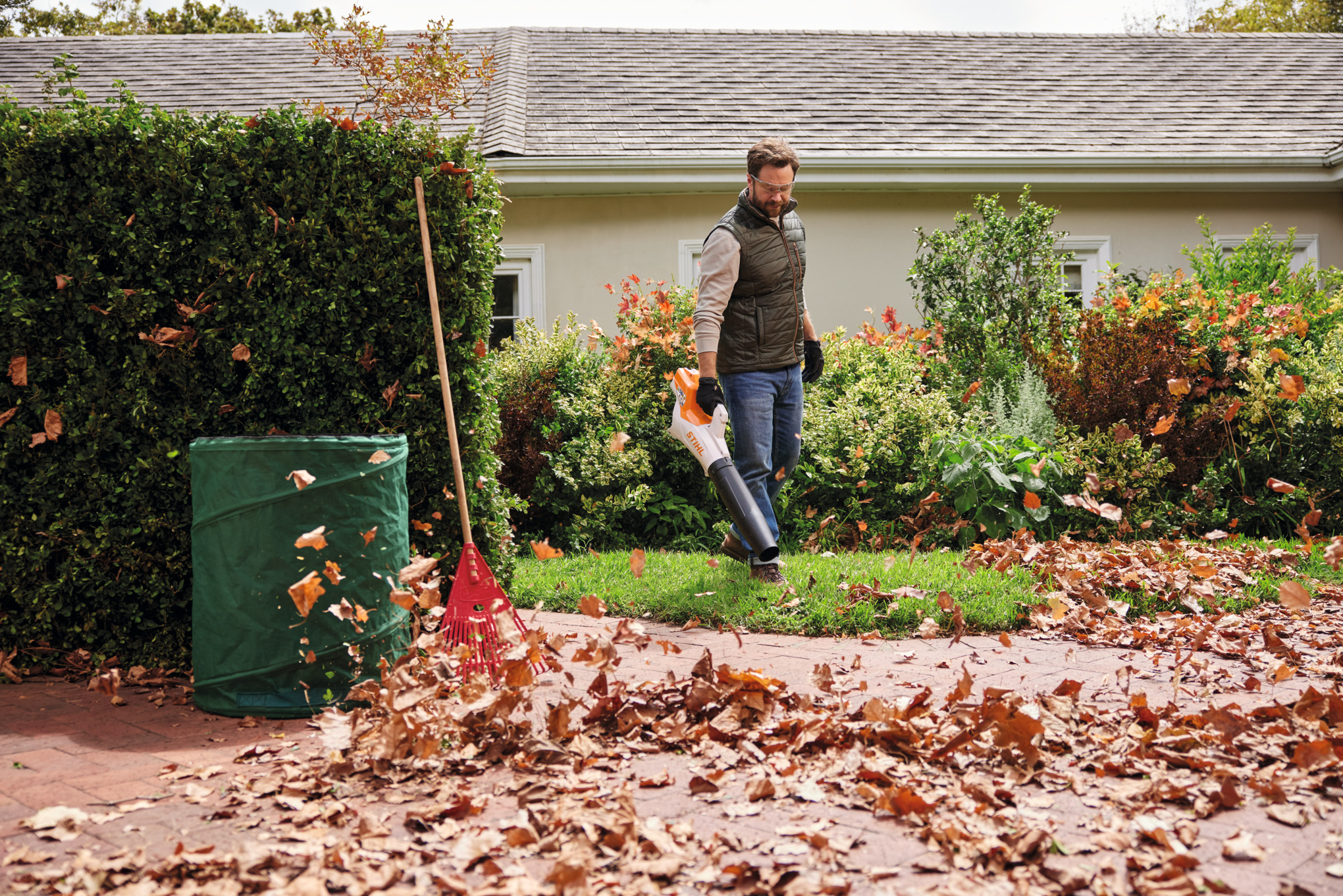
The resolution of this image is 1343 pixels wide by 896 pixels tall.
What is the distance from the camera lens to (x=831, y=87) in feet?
38.1

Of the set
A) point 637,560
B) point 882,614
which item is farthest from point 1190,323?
point 637,560

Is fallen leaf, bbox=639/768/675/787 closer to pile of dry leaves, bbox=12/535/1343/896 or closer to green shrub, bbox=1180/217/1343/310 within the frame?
pile of dry leaves, bbox=12/535/1343/896

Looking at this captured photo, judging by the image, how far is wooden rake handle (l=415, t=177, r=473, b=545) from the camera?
3.65m

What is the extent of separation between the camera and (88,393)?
3705 millimetres

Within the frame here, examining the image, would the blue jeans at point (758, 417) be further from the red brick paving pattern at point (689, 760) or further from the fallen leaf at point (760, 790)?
the fallen leaf at point (760, 790)

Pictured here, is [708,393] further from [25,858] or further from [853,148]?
[853,148]

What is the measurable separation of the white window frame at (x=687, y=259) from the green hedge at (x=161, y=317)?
19.1ft

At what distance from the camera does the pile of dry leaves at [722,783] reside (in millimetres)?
2033

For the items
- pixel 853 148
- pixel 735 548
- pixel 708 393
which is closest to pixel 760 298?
pixel 708 393

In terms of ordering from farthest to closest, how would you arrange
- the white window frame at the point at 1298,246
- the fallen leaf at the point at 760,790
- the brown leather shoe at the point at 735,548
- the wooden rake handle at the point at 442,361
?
1. the white window frame at the point at 1298,246
2. the brown leather shoe at the point at 735,548
3. the wooden rake handle at the point at 442,361
4. the fallen leaf at the point at 760,790

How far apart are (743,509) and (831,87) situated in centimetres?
882

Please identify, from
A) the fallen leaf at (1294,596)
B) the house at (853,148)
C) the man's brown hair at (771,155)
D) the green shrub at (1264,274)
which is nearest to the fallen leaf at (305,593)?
the man's brown hair at (771,155)

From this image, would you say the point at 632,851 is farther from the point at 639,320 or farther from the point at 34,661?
the point at 639,320

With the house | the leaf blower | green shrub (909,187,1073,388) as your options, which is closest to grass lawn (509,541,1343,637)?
the leaf blower
